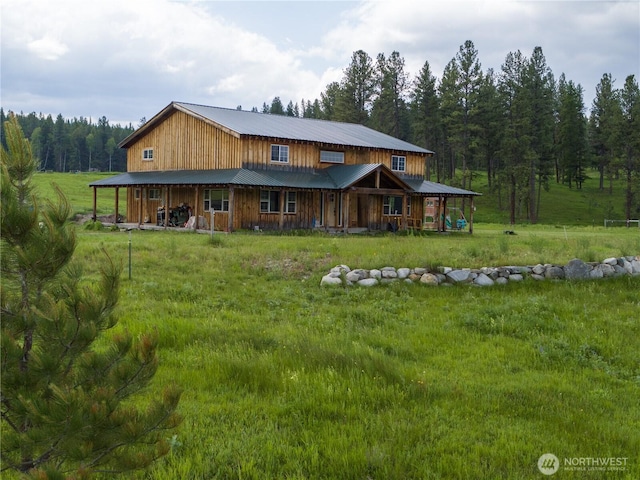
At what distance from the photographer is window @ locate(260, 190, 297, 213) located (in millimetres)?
28875

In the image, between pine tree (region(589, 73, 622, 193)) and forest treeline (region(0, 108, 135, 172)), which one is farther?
forest treeline (region(0, 108, 135, 172))

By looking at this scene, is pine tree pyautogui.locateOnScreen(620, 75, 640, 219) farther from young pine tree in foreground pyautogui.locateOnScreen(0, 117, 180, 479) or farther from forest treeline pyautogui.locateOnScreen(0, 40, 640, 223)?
young pine tree in foreground pyautogui.locateOnScreen(0, 117, 180, 479)

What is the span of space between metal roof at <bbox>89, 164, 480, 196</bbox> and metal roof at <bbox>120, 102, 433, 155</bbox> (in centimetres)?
188

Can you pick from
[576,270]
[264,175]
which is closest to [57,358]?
[576,270]

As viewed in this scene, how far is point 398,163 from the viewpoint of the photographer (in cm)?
3500

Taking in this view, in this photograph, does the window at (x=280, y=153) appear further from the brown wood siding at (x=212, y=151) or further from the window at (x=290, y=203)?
the window at (x=290, y=203)

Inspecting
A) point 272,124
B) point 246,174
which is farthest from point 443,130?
point 246,174

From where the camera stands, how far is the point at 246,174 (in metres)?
27.2

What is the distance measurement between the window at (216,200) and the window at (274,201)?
1.84m

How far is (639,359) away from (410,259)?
6740 millimetres

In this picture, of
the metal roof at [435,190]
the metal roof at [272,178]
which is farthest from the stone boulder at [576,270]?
the metal roof at [435,190]

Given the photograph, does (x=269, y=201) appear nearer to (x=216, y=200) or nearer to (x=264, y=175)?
(x=264, y=175)

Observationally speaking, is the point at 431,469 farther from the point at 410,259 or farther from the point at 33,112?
the point at 33,112

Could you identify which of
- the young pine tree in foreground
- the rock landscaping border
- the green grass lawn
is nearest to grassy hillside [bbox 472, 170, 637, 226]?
the rock landscaping border
